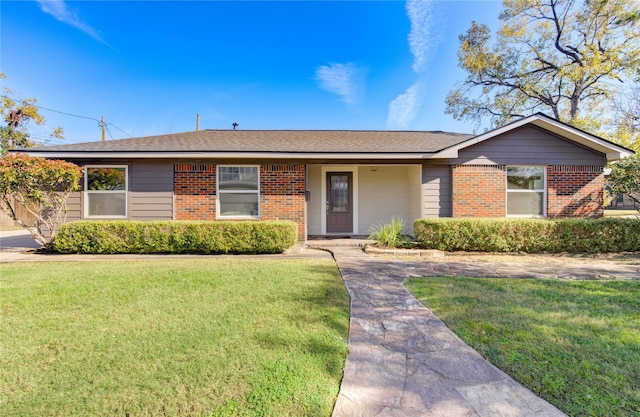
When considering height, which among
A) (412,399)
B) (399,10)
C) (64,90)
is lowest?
(412,399)

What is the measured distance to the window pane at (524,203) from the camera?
838 cm

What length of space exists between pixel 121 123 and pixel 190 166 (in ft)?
81.9

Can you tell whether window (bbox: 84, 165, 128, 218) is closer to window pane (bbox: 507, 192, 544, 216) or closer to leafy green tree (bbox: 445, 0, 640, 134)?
window pane (bbox: 507, 192, 544, 216)

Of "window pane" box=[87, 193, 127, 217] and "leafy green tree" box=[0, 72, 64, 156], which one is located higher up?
"leafy green tree" box=[0, 72, 64, 156]

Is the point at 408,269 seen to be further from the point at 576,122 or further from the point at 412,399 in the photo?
the point at 576,122

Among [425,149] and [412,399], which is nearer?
[412,399]

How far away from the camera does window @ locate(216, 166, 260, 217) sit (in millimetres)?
8242

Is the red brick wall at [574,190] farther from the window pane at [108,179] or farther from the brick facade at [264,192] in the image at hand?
the window pane at [108,179]

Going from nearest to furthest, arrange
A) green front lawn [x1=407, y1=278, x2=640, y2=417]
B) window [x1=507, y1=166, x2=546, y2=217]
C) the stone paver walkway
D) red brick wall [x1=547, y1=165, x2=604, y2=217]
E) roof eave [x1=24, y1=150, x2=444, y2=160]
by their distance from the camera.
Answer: the stone paver walkway
green front lawn [x1=407, y1=278, x2=640, y2=417]
roof eave [x1=24, y1=150, x2=444, y2=160]
red brick wall [x1=547, y1=165, x2=604, y2=217]
window [x1=507, y1=166, x2=546, y2=217]

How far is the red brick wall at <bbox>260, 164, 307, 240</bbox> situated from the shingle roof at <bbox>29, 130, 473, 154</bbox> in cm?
67

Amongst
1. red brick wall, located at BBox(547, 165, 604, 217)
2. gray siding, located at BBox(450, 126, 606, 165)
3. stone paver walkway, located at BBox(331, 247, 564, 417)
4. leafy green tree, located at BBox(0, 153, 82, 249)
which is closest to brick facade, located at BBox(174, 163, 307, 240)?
leafy green tree, located at BBox(0, 153, 82, 249)

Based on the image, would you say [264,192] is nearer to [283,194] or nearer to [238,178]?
[283,194]

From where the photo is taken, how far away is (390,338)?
2.84 meters

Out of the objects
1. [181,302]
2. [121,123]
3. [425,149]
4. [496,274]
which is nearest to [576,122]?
[425,149]
